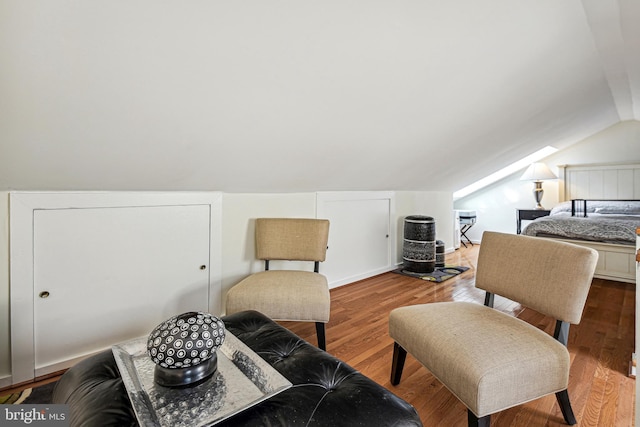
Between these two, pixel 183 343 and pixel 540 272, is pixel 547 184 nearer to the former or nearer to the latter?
pixel 540 272

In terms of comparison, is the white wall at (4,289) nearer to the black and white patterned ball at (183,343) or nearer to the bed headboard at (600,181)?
the black and white patterned ball at (183,343)

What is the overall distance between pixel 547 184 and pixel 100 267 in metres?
6.36

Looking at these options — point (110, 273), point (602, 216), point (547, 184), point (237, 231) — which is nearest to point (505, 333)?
point (237, 231)

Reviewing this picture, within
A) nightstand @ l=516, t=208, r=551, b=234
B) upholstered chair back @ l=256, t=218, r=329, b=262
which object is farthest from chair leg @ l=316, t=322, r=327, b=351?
nightstand @ l=516, t=208, r=551, b=234

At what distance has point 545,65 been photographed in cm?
225

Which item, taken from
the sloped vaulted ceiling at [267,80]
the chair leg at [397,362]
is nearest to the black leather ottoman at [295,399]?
the chair leg at [397,362]

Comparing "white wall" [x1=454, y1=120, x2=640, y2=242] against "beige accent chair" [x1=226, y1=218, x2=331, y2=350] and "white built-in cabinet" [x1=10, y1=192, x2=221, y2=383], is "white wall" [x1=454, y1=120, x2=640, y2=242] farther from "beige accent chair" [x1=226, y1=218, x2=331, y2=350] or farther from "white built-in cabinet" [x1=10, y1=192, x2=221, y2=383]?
"white built-in cabinet" [x1=10, y1=192, x2=221, y2=383]

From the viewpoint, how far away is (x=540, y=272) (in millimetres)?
1397

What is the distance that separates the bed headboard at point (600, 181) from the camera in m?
4.69

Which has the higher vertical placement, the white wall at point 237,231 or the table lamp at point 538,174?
the table lamp at point 538,174

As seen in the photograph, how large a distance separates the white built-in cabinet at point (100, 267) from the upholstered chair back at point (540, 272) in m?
1.78

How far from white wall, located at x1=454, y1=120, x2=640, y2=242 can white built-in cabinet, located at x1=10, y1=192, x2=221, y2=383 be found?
531 centimetres

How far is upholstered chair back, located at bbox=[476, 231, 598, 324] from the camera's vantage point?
1251 mm

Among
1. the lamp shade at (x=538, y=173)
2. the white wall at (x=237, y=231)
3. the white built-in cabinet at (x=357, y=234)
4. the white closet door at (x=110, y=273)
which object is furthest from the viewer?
the lamp shade at (x=538, y=173)
